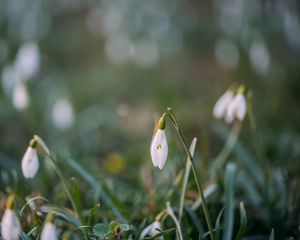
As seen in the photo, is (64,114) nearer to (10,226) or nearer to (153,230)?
(153,230)

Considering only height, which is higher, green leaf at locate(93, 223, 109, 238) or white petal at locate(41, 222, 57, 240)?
white petal at locate(41, 222, 57, 240)

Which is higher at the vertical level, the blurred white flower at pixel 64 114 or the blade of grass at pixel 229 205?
the blurred white flower at pixel 64 114

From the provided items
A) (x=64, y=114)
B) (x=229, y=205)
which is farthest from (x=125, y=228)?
(x=64, y=114)

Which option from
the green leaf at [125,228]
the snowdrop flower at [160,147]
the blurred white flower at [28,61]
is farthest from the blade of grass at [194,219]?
the blurred white flower at [28,61]

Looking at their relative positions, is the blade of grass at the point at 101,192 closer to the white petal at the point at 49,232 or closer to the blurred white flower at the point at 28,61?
the white petal at the point at 49,232

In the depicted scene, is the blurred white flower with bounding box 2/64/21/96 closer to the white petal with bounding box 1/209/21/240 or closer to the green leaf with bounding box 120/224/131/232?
the green leaf with bounding box 120/224/131/232

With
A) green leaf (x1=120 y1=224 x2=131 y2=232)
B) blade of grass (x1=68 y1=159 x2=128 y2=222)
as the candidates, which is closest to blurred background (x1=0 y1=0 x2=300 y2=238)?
blade of grass (x1=68 y1=159 x2=128 y2=222)

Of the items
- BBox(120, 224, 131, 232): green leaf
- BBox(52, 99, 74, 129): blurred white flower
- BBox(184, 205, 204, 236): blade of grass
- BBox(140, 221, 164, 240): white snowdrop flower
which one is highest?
BBox(52, 99, 74, 129): blurred white flower

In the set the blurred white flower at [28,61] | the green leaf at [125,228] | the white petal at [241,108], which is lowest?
the green leaf at [125,228]
